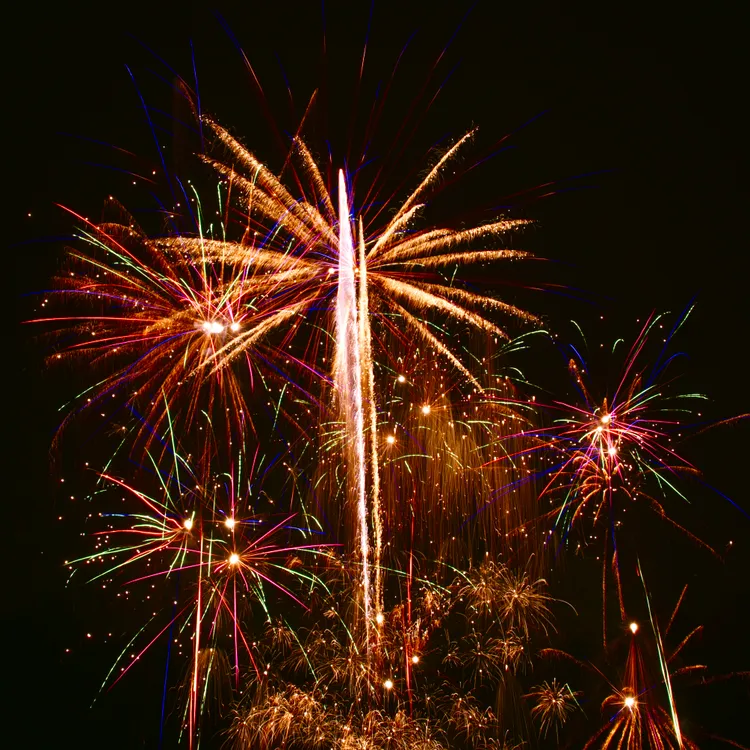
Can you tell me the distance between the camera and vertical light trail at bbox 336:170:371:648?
590 centimetres

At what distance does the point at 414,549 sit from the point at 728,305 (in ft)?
15.8

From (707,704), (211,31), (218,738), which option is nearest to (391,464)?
(218,738)

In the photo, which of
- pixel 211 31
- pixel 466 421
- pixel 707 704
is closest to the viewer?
pixel 707 704

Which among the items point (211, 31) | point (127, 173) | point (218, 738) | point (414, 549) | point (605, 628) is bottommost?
point (218, 738)

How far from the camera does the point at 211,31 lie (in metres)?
6.09

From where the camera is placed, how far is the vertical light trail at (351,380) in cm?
590

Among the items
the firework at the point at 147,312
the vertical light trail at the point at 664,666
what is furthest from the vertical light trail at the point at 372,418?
the vertical light trail at the point at 664,666

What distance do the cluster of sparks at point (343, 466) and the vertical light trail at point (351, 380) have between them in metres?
0.03

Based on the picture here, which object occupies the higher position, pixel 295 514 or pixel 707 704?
pixel 295 514

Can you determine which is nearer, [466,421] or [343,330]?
[343,330]

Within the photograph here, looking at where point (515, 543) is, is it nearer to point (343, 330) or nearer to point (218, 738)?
point (343, 330)

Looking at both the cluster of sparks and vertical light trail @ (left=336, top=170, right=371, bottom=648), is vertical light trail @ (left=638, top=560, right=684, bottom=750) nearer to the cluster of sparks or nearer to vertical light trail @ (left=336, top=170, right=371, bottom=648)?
the cluster of sparks

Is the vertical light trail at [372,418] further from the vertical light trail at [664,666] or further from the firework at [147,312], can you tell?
the vertical light trail at [664,666]

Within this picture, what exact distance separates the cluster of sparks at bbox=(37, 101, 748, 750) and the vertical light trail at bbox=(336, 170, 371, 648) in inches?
1.0
